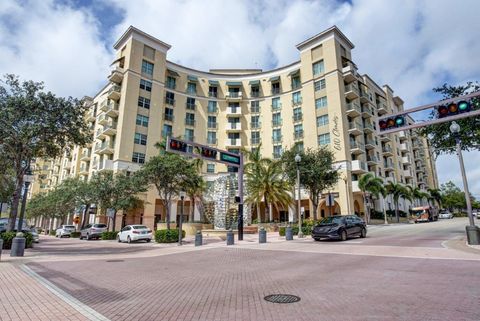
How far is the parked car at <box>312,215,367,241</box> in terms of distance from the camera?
18.7 metres

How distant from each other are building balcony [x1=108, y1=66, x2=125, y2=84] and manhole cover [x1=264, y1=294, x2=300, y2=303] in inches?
1764

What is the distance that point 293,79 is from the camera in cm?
5128

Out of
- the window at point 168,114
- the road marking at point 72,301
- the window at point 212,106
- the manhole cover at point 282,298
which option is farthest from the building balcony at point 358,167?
the road marking at point 72,301

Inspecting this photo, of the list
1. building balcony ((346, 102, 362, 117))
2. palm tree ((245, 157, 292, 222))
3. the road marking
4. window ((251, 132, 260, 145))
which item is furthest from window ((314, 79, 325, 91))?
the road marking

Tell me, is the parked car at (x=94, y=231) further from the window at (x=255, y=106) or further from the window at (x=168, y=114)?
the window at (x=255, y=106)

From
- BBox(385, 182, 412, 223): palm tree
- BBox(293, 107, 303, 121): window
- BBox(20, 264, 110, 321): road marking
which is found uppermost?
BBox(293, 107, 303, 121): window

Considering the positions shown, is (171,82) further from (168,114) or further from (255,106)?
(255,106)

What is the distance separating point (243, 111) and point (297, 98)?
983cm

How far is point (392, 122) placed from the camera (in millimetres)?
13516

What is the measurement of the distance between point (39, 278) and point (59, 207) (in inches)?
1633

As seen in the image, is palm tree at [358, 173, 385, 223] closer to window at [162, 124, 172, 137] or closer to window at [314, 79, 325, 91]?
window at [314, 79, 325, 91]

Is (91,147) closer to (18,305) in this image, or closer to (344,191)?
(344,191)

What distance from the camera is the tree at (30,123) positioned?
1817cm

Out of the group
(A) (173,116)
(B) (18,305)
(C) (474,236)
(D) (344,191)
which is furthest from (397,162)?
(B) (18,305)
